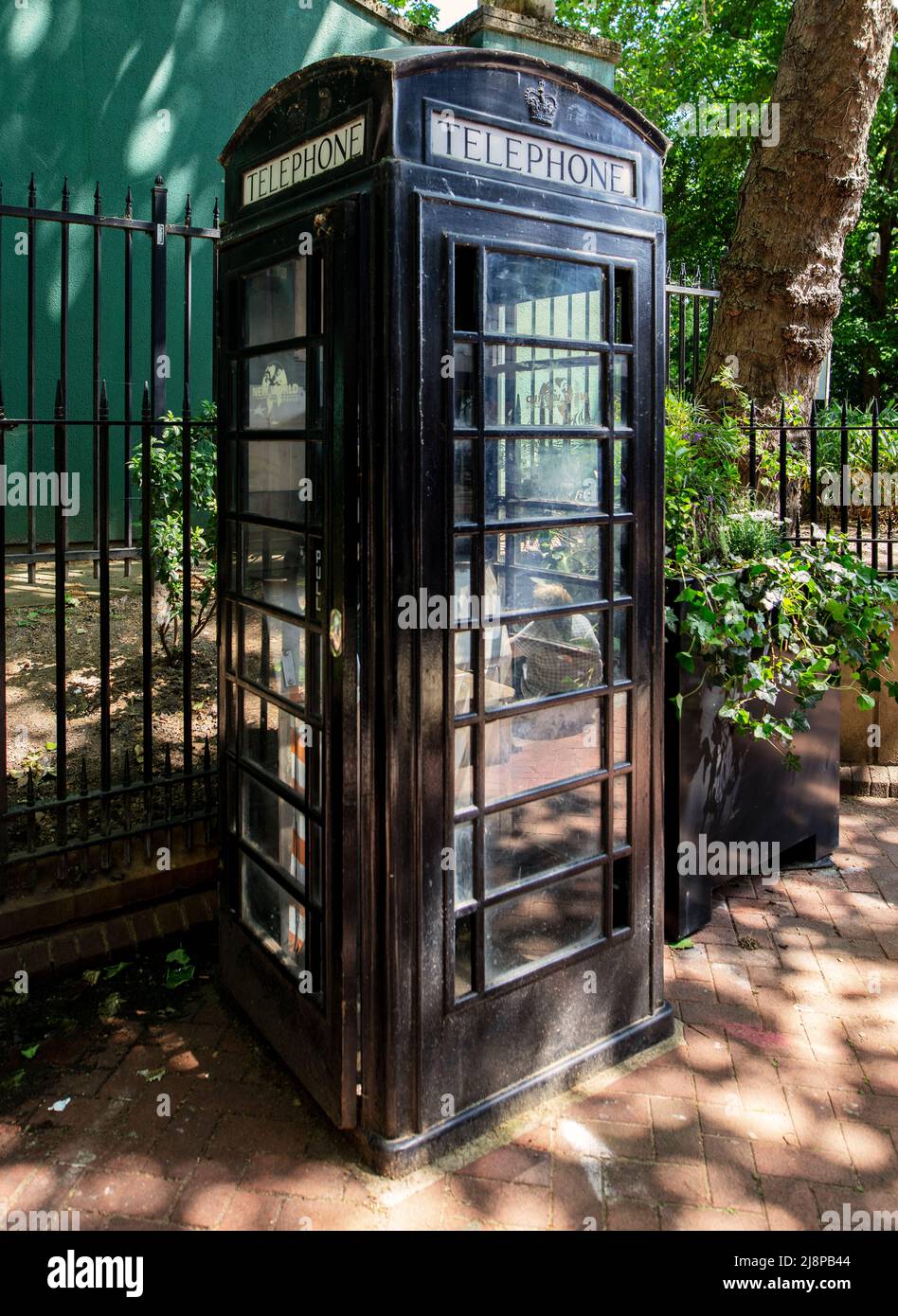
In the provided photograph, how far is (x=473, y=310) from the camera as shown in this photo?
303 cm

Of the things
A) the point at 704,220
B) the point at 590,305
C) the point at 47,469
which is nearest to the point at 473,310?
the point at 590,305

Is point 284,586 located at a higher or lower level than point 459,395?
lower

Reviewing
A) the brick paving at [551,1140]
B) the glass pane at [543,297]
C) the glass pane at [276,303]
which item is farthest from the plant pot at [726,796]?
the glass pane at [276,303]

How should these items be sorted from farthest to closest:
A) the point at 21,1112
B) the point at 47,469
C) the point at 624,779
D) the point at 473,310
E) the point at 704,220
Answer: the point at 704,220, the point at 47,469, the point at 624,779, the point at 21,1112, the point at 473,310

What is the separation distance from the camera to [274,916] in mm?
3605

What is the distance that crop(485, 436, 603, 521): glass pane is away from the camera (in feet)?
10.3

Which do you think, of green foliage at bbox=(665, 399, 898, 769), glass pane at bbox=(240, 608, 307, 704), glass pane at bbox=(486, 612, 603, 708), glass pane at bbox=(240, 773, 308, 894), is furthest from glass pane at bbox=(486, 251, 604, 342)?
glass pane at bbox=(240, 773, 308, 894)

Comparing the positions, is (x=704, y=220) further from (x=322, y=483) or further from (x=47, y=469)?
(x=322, y=483)

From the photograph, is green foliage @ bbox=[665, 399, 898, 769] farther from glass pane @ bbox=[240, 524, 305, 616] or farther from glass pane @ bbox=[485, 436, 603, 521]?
glass pane @ bbox=[240, 524, 305, 616]

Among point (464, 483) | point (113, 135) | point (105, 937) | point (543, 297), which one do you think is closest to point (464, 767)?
point (464, 483)

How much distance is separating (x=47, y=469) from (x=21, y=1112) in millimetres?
6991

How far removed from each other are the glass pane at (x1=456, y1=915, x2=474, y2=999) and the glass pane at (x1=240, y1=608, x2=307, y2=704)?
0.86 m

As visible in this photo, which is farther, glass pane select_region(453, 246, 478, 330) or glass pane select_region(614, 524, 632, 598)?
glass pane select_region(614, 524, 632, 598)
